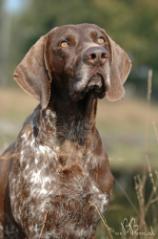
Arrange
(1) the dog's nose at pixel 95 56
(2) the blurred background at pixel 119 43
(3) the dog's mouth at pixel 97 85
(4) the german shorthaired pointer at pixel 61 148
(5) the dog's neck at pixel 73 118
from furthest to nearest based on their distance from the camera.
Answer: (2) the blurred background at pixel 119 43 → (5) the dog's neck at pixel 73 118 → (4) the german shorthaired pointer at pixel 61 148 → (3) the dog's mouth at pixel 97 85 → (1) the dog's nose at pixel 95 56

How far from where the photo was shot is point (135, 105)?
185 feet

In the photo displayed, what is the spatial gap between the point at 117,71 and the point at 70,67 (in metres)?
0.51

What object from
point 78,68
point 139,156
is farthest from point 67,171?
point 139,156

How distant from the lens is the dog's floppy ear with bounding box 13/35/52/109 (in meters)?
7.48

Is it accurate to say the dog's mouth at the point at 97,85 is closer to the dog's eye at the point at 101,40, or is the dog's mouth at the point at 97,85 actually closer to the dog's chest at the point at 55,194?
the dog's eye at the point at 101,40

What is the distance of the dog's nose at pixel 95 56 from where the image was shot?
6977 mm

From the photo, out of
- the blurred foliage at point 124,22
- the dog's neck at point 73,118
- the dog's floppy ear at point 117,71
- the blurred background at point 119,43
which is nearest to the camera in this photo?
the dog's floppy ear at point 117,71

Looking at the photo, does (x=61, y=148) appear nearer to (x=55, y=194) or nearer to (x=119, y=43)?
(x=55, y=194)

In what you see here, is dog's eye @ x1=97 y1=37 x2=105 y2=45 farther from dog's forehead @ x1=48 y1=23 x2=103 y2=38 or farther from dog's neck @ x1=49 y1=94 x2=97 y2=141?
dog's neck @ x1=49 y1=94 x2=97 y2=141

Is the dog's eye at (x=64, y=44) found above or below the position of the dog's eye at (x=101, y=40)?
below

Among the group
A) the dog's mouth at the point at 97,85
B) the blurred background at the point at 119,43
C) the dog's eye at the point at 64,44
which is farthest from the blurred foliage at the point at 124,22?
the dog's mouth at the point at 97,85

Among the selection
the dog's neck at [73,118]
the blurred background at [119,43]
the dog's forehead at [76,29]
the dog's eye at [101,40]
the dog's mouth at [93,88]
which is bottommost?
the dog's neck at [73,118]

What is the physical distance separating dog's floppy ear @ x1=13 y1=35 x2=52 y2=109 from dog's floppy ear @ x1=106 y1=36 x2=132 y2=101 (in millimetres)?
501

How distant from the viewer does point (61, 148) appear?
763 centimetres
